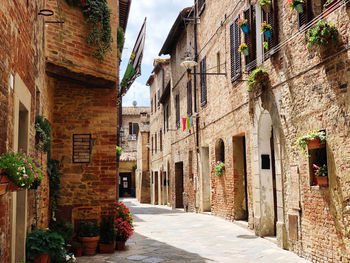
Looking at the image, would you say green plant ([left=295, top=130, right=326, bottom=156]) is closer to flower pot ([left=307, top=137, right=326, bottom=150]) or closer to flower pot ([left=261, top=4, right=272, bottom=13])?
flower pot ([left=307, top=137, right=326, bottom=150])

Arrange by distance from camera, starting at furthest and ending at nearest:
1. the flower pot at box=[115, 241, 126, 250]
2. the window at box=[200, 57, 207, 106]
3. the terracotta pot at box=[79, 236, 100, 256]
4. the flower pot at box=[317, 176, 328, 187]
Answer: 1. the window at box=[200, 57, 207, 106]
2. the flower pot at box=[115, 241, 126, 250]
3. the terracotta pot at box=[79, 236, 100, 256]
4. the flower pot at box=[317, 176, 328, 187]

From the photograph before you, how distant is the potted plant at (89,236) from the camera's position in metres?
7.63

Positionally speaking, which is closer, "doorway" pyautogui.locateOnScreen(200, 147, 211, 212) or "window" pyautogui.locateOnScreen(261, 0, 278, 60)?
"window" pyautogui.locateOnScreen(261, 0, 278, 60)

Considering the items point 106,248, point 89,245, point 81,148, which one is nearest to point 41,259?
point 89,245

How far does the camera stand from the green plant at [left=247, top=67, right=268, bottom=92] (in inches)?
348

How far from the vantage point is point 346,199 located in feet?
19.1

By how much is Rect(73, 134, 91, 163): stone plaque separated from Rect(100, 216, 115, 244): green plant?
1.30 meters

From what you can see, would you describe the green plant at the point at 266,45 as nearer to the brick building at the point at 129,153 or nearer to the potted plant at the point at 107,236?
the potted plant at the point at 107,236

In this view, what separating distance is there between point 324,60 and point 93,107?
4.62m

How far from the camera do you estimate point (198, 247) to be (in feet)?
27.4

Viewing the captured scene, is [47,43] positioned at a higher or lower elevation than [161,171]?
higher

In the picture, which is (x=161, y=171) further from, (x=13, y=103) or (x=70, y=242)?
(x=13, y=103)

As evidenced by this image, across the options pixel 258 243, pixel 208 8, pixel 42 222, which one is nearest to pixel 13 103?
pixel 42 222

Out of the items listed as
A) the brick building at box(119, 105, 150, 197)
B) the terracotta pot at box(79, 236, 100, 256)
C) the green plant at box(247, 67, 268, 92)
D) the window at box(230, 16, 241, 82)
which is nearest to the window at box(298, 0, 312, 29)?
the green plant at box(247, 67, 268, 92)
